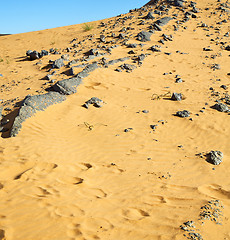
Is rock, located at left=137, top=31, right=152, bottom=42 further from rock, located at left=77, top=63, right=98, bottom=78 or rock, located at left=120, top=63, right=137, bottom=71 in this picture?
rock, located at left=77, top=63, right=98, bottom=78

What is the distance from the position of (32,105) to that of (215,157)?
452 centimetres

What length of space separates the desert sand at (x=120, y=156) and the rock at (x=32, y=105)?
0.41 feet

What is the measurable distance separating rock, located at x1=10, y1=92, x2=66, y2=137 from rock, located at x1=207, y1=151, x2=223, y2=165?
4.24 metres

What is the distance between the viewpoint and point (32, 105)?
5574 mm

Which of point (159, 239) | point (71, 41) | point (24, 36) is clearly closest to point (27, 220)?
point (159, 239)

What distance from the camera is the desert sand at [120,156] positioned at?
279 cm

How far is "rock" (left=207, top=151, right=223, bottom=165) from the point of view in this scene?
4002mm

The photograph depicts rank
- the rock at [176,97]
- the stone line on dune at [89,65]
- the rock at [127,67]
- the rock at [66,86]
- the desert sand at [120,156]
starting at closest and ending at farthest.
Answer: the desert sand at [120,156] → the stone line on dune at [89,65] → the rock at [176,97] → the rock at [66,86] → the rock at [127,67]

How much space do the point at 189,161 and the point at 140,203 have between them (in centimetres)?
151

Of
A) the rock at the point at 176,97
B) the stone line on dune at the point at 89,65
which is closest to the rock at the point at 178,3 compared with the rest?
the stone line on dune at the point at 89,65

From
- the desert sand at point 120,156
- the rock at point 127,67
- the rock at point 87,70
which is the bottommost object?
the desert sand at point 120,156

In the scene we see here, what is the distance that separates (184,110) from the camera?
5.73 metres

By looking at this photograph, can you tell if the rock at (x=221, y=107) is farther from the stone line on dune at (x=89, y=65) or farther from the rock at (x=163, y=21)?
the rock at (x=163, y=21)

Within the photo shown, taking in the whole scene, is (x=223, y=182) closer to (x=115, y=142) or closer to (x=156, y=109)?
(x=115, y=142)
